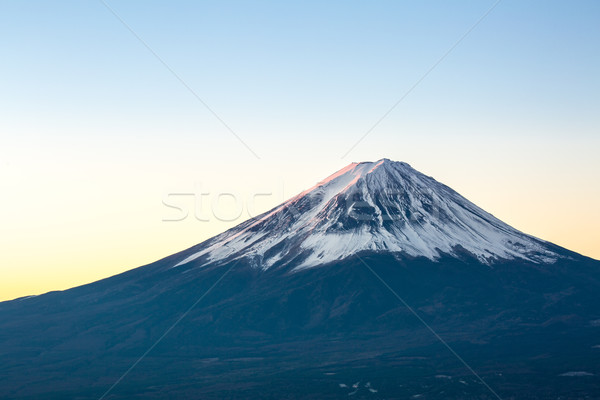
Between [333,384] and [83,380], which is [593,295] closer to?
[333,384]

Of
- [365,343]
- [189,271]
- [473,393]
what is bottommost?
[473,393]

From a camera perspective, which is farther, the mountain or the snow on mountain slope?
the snow on mountain slope

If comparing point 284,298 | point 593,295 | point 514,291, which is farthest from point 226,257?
point 593,295

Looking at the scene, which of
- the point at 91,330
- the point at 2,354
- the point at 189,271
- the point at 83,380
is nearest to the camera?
the point at 83,380

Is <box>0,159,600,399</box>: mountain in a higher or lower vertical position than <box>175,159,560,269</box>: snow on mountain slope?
→ lower

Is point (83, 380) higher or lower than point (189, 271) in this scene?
lower

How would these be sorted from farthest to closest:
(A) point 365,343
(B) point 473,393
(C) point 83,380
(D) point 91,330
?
(D) point 91,330 < (A) point 365,343 < (C) point 83,380 < (B) point 473,393

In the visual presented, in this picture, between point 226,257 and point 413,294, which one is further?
point 226,257
